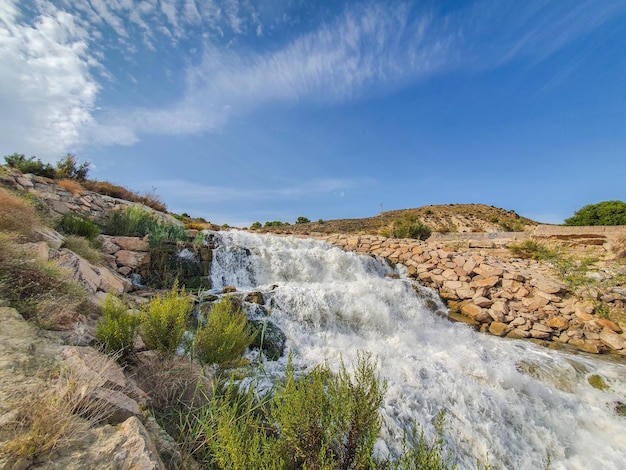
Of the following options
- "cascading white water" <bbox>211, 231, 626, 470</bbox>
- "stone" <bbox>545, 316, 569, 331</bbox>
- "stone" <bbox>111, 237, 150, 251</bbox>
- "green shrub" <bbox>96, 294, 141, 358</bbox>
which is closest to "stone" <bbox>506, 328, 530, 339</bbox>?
"cascading white water" <bbox>211, 231, 626, 470</bbox>

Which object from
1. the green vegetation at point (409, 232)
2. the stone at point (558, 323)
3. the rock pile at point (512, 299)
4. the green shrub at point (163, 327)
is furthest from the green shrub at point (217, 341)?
the green vegetation at point (409, 232)

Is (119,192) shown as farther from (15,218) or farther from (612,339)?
(612,339)

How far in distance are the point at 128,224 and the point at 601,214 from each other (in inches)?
1235

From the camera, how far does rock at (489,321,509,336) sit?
25.6 feet

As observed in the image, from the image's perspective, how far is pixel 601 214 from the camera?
903 inches

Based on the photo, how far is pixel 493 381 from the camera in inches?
185

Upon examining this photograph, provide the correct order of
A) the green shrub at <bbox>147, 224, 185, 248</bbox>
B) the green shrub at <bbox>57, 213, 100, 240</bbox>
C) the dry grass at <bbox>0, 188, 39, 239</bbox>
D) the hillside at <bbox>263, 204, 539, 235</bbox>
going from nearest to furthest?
the dry grass at <bbox>0, 188, 39, 239</bbox> < the green shrub at <bbox>57, 213, 100, 240</bbox> < the green shrub at <bbox>147, 224, 185, 248</bbox> < the hillside at <bbox>263, 204, 539, 235</bbox>

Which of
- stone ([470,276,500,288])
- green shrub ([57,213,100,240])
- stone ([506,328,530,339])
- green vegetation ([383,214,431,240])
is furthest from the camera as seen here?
green vegetation ([383,214,431,240])

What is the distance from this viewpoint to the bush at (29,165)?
9852 mm

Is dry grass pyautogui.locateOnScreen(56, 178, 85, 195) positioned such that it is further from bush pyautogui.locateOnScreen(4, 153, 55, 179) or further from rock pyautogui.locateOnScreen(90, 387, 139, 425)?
rock pyautogui.locateOnScreen(90, 387, 139, 425)

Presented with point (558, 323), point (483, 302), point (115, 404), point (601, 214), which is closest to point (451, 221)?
point (601, 214)

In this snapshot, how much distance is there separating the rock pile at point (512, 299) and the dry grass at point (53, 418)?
29.0ft

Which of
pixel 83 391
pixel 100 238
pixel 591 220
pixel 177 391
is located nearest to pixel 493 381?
pixel 177 391

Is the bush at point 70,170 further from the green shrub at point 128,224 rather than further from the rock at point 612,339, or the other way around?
the rock at point 612,339
